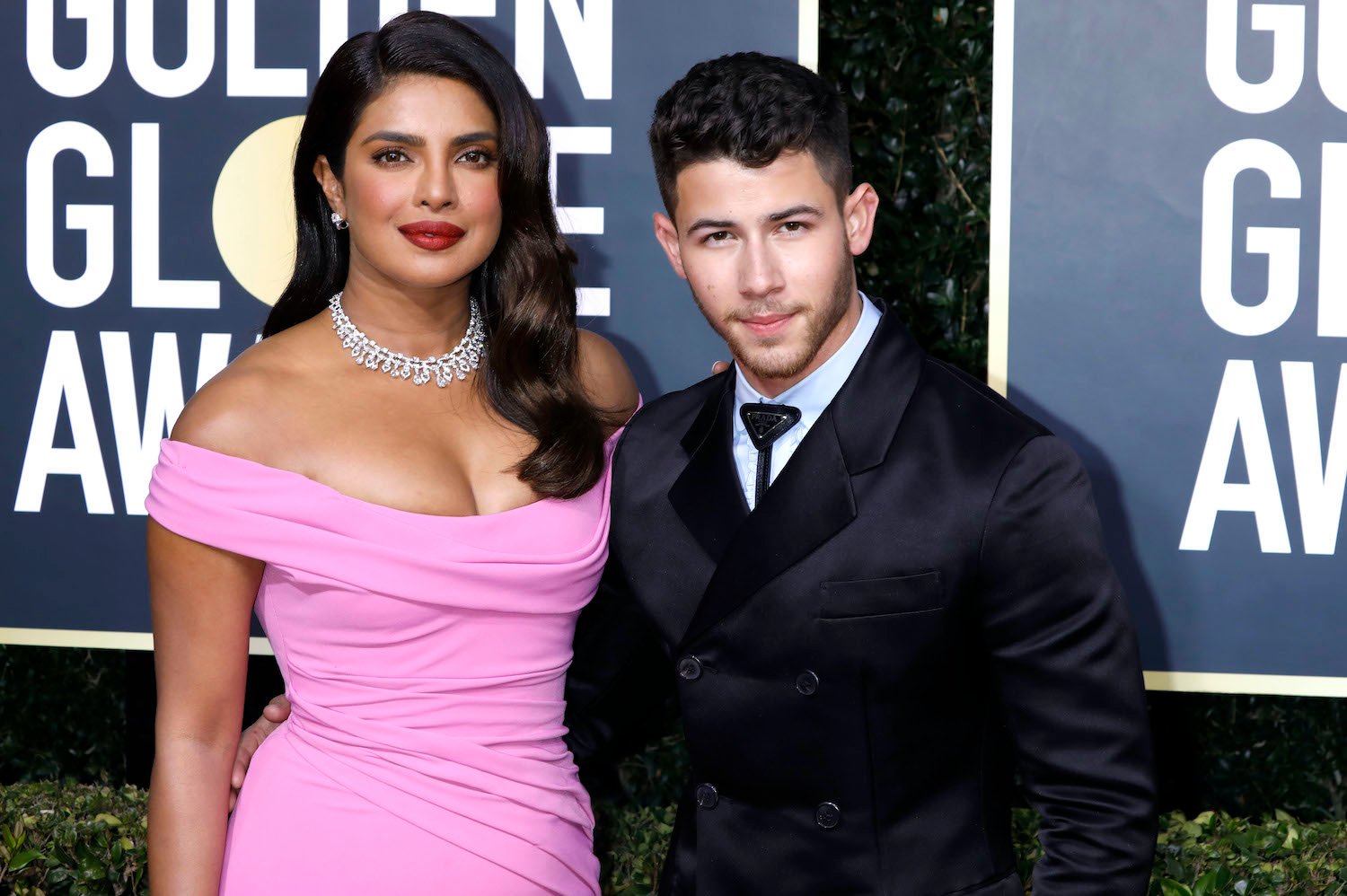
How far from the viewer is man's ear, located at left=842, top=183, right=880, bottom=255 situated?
6.53 feet

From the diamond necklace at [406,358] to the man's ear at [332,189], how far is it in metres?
0.16

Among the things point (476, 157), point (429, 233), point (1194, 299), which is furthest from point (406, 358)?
point (1194, 299)

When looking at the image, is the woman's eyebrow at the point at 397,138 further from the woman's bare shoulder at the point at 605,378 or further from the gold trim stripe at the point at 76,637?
the gold trim stripe at the point at 76,637

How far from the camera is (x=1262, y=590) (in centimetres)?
299

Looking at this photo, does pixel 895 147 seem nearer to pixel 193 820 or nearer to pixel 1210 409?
pixel 1210 409

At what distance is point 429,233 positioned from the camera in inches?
89.0

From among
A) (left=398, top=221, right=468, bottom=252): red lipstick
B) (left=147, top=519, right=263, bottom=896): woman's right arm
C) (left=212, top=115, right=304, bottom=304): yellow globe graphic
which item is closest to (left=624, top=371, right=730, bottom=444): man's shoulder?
(left=398, top=221, right=468, bottom=252): red lipstick

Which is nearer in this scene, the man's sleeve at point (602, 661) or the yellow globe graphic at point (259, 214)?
the man's sleeve at point (602, 661)

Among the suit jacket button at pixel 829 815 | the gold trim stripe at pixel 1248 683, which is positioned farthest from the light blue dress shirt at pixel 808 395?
the gold trim stripe at pixel 1248 683

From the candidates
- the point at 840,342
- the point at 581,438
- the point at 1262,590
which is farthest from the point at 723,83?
the point at 1262,590

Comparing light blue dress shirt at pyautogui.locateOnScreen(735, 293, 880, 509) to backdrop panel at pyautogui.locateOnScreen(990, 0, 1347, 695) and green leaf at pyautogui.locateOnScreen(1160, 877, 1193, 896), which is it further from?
green leaf at pyautogui.locateOnScreen(1160, 877, 1193, 896)

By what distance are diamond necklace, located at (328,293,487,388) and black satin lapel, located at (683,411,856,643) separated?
721 millimetres

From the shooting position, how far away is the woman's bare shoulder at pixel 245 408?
7.14ft

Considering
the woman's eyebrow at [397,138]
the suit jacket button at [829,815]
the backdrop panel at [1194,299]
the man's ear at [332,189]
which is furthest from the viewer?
the backdrop panel at [1194,299]
